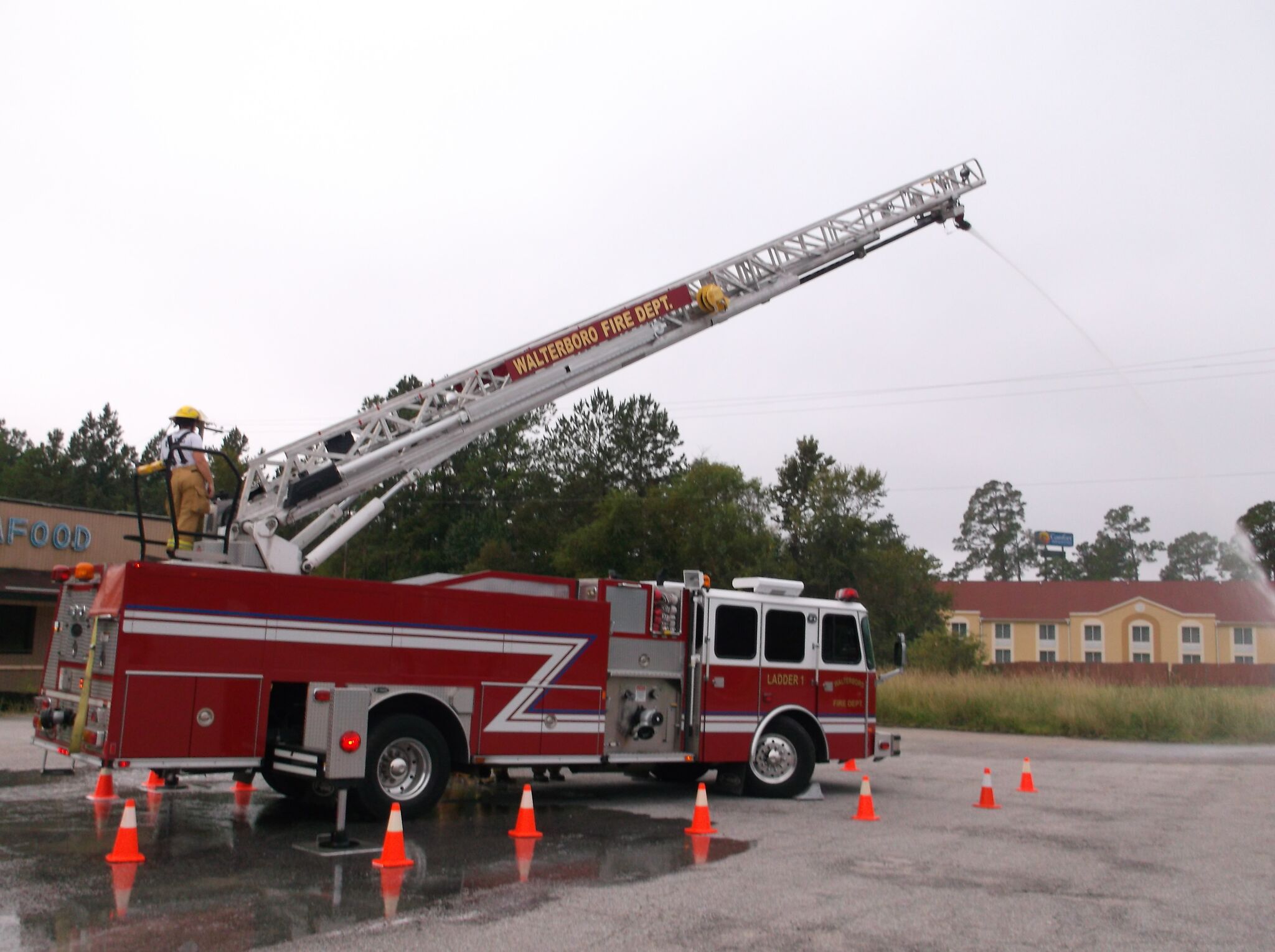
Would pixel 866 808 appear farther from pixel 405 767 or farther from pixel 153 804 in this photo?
pixel 153 804

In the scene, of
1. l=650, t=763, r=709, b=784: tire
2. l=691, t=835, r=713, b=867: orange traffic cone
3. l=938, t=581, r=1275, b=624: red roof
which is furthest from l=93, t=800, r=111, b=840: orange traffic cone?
l=938, t=581, r=1275, b=624: red roof

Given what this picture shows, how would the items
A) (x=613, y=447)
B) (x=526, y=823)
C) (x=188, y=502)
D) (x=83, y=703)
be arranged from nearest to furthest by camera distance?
(x=83, y=703), (x=526, y=823), (x=188, y=502), (x=613, y=447)

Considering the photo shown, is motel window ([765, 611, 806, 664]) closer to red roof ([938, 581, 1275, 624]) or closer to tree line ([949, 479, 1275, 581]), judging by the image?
red roof ([938, 581, 1275, 624])

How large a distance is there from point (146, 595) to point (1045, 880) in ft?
24.6

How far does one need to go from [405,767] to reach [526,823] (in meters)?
1.31

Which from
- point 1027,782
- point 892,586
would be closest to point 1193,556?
point 892,586

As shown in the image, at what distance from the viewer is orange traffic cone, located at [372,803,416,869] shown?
8.29 m

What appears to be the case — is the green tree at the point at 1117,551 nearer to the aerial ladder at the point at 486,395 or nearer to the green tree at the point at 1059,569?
the green tree at the point at 1059,569

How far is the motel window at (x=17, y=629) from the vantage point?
25.7 meters

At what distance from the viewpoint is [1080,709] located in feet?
85.6

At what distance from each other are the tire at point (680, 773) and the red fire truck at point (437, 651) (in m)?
0.05

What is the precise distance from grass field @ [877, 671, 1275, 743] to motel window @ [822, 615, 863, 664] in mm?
13934

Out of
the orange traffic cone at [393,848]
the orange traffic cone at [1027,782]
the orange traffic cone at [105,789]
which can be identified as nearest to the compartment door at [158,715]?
the orange traffic cone at [393,848]

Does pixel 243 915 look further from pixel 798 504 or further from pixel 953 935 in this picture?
pixel 798 504
